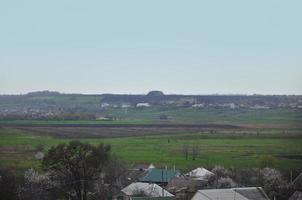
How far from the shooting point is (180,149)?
171 feet

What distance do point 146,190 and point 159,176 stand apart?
5775mm

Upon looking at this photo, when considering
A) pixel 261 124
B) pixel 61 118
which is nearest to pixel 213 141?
pixel 261 124

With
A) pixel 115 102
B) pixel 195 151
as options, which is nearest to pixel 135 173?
pixel 195 151

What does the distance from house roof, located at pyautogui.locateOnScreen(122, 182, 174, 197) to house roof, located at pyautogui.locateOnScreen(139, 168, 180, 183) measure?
3881 mm

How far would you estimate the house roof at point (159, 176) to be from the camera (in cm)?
3405

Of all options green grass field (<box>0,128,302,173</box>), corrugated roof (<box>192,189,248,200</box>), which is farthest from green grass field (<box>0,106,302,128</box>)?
corrugated roof (<box>192,189,248,200</box>)

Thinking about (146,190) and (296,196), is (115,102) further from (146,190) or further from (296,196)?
(296,196)

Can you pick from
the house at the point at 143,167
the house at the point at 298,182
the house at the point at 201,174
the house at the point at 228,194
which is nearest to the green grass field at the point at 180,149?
the house at the point at 143,167

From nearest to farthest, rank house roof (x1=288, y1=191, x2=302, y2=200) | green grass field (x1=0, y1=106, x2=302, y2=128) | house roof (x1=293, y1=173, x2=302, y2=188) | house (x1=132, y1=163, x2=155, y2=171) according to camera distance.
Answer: house roof (x1=288, y1=191, x2=302, y2=200) → house roof (x1=293, y1=173, x2=302, y2=188) → house (x1=132, y1=163, x2=155, y2=171) → green grass field (x1=0, y1=106, x2=302, y2=128)

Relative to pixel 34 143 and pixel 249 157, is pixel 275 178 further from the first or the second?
pixel 34 143

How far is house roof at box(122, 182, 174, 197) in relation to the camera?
1116 inches

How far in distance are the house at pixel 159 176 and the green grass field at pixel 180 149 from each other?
5661 mm

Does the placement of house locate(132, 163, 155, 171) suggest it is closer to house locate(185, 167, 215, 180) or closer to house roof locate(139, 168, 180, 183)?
house roof locate(139, 168, 180, 183)

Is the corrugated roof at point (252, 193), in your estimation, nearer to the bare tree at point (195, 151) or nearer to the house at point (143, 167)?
the house at point (143, 167)
